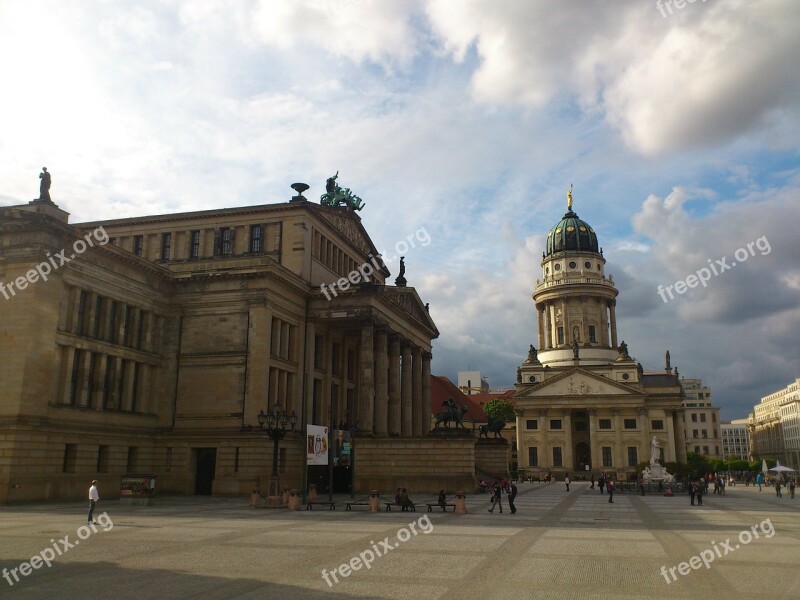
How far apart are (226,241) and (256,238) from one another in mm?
2647

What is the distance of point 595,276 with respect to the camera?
131750mm

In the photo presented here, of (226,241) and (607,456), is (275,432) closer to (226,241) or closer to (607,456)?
(226,241)

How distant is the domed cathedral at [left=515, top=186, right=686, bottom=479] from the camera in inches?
4619

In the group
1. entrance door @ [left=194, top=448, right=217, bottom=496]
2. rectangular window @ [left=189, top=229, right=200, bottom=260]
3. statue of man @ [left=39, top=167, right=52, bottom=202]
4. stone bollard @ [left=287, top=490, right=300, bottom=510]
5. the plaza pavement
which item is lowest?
the plaza pavement

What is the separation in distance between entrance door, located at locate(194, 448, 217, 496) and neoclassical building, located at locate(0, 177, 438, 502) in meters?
0.09

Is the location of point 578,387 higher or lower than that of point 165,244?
lower

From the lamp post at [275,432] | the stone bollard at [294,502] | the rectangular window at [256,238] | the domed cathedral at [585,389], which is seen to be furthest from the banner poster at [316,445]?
the domed cathedral at [585,389]

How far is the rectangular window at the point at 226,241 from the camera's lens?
5647 cm

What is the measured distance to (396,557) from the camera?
59.8 feet

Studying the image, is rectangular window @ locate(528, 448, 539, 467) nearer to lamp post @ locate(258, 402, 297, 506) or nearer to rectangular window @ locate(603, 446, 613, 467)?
rectangular window @ locate(603, 446, 613, 467)

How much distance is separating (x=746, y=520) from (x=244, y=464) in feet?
98.1

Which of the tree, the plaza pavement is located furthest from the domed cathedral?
the plaza pavement

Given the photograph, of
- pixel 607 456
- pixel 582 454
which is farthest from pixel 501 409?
pixel 607 456

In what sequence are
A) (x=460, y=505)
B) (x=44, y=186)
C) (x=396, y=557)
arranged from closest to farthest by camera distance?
(x=396, y=557), (x=460, y=505), (x=44, y=186)
